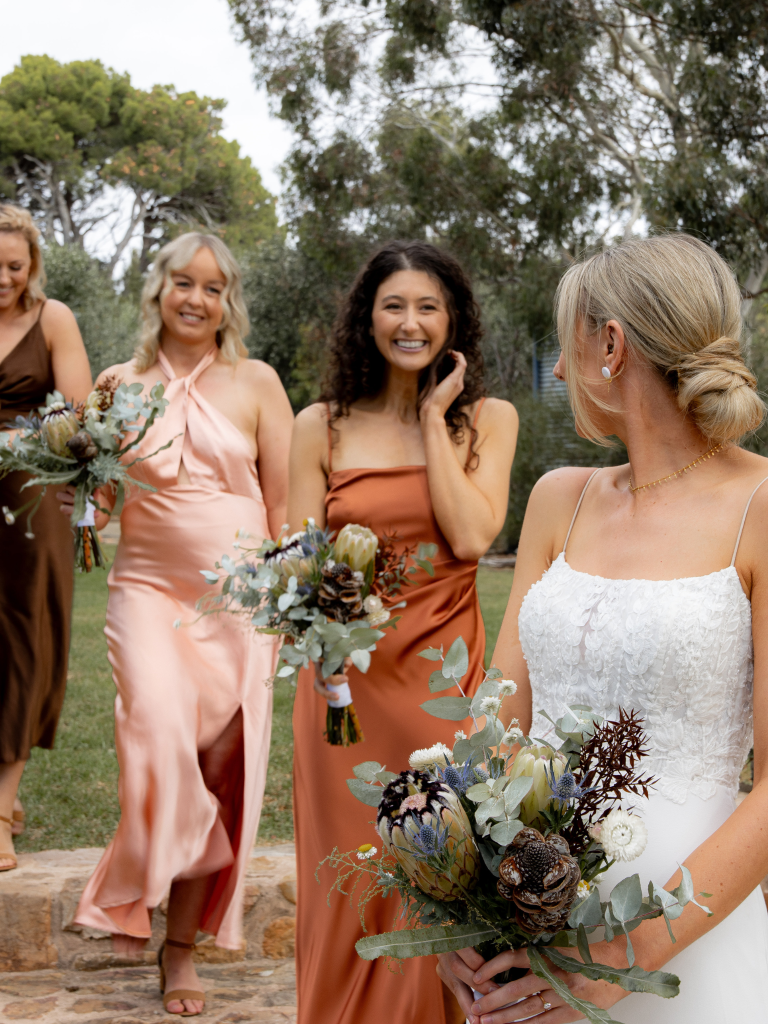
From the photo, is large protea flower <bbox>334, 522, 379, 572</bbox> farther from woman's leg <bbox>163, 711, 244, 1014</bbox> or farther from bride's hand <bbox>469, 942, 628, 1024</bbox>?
woman's leg <bbox>163, 711, 244, 1014</bbox>

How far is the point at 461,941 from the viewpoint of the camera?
157 cm

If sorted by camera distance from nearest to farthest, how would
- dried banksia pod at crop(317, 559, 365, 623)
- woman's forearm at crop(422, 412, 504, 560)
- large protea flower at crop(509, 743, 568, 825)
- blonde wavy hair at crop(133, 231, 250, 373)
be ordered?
large protea flower at crop(509, 743, 568, 825) → dried banksia pod at crop(317, 559, 365, 623) → woman's forearm at crop(422, 412, 504, 560) → blonde wavy hair at crop(133, 231, 250, 373)

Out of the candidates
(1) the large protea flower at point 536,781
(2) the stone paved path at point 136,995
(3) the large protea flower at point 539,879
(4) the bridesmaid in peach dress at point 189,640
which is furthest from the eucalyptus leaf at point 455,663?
(2) the stone paved path at point 136,995

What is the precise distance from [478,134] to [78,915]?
1547 centimetres

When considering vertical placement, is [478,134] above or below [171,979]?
above

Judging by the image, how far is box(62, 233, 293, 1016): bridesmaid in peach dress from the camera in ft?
12.6

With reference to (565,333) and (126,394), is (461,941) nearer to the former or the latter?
(565,333)

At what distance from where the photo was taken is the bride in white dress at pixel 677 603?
1.86 metres

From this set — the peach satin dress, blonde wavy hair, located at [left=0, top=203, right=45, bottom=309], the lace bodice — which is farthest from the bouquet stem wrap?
blonde wavy hair, located at [left=0, top=203, right=45, bottom=309]

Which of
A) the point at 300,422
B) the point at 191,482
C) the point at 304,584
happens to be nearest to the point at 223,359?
the point at 191,482

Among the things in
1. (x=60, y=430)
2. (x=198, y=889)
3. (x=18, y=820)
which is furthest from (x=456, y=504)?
(x=18, y=820)

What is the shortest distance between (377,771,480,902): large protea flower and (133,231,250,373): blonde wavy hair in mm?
3160

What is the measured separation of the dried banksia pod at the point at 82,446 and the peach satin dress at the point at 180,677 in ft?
1.33

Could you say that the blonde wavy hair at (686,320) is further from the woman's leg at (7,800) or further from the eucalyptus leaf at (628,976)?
the woman's leg at (7,800)
